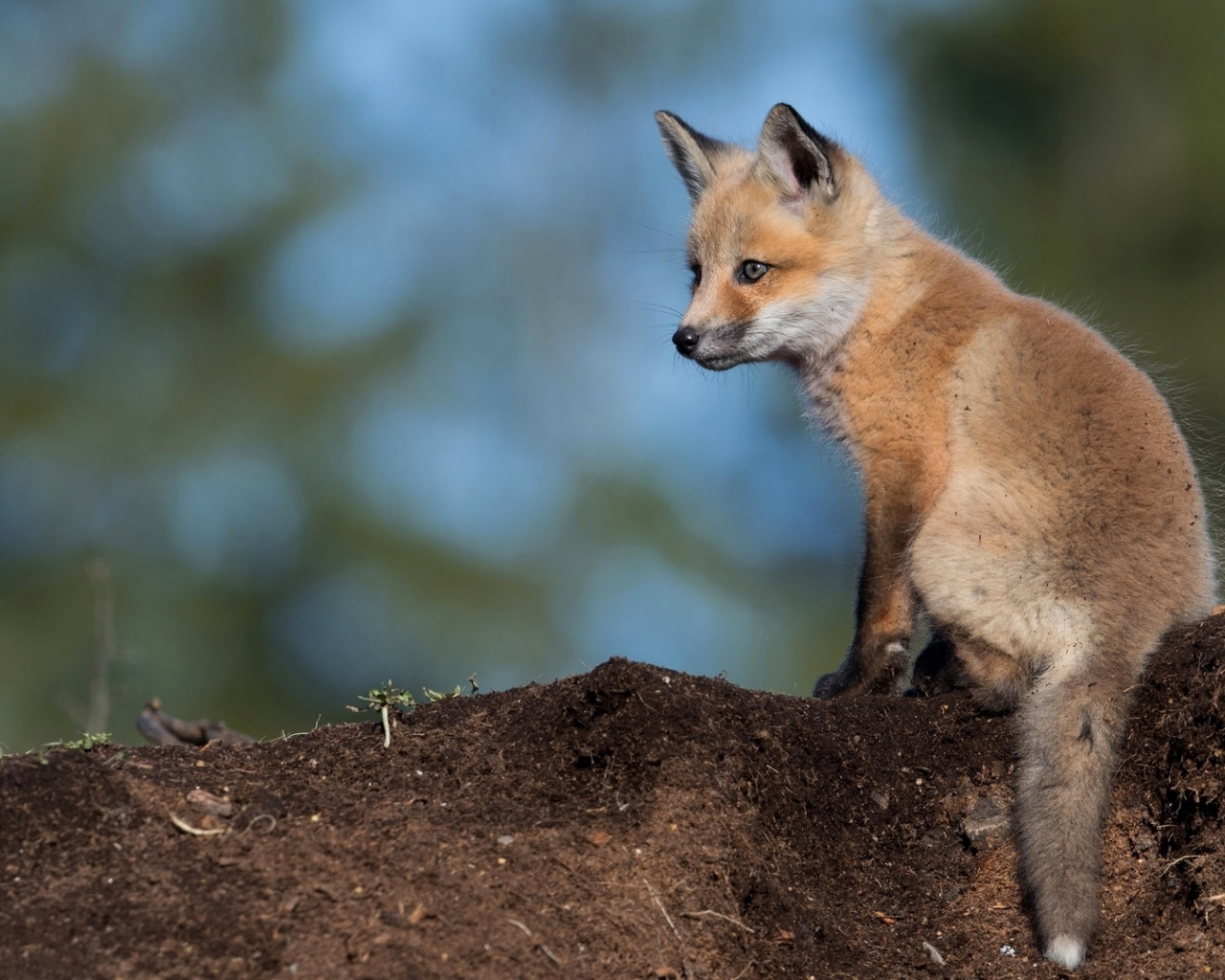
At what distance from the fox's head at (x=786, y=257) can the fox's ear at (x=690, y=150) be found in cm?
59

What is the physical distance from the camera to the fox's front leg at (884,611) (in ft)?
19.8

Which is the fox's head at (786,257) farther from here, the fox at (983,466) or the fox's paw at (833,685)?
the fox's paw at (833,685)

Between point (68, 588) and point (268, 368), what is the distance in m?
5.97

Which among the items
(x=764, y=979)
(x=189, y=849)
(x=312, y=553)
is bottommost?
(x=312, y=553)

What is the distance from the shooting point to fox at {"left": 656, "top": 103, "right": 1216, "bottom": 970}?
15.8 feet

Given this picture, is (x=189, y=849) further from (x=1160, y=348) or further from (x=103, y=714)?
(x=1160, y=348)

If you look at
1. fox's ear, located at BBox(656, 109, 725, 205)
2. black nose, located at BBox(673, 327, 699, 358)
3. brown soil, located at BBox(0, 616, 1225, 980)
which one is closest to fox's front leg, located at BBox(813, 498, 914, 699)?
brown soil, located at BBox(0, 616, 1225, 980)

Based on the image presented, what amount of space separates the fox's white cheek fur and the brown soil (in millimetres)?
2270

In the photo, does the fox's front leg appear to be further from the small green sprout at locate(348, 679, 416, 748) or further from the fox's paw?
the small green sprout at locate(348, 679, 416, 748)

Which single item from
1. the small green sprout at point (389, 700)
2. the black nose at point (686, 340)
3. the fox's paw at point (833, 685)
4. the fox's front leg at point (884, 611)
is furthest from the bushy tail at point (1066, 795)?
the black nose at point (686, 340)

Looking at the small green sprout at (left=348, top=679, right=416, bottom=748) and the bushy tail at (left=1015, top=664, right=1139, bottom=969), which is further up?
the small green sprout at (left=348, top=679, right=416, bottom=748)

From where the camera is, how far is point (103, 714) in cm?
650

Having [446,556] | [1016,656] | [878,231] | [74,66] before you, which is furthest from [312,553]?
[1016,656]

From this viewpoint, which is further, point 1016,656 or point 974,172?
point 974,172
